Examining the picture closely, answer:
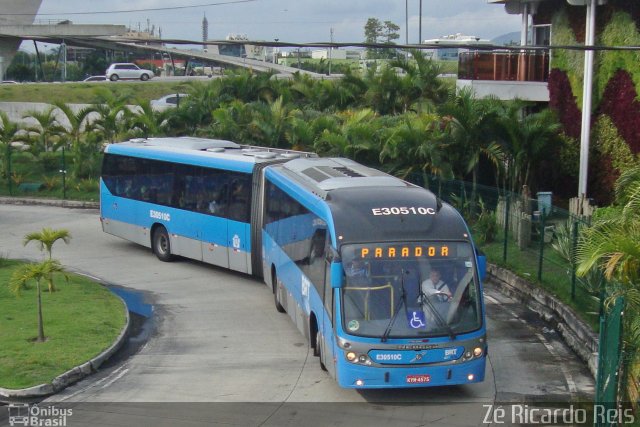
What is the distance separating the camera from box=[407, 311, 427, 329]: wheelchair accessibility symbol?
12.3 meters

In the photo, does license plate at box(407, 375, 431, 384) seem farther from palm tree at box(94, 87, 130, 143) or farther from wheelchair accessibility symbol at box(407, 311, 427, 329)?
palm tree at box(94, 87, 130, 143)

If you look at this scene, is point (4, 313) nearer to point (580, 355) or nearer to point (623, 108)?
point (580, 355)

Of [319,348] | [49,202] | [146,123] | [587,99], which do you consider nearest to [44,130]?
[49,202]

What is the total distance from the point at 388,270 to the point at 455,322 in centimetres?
114

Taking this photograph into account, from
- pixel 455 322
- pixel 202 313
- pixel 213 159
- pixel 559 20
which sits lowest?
pixel 202 313

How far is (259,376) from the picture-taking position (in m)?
14.0

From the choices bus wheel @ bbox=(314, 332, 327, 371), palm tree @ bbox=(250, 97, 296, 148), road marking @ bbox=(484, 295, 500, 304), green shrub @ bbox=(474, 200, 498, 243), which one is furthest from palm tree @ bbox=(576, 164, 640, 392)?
palm tree @ bbox=(250, 97, 296, 148)

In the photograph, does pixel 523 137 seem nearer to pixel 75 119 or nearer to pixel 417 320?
pixel 417 320

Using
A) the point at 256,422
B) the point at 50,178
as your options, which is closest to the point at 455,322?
the point at 256,422

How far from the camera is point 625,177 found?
1505 cm

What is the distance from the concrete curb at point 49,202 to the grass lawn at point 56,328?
11.4 metres

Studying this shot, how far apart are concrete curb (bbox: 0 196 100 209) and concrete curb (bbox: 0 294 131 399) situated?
16981mm

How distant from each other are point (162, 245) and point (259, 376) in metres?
9.65

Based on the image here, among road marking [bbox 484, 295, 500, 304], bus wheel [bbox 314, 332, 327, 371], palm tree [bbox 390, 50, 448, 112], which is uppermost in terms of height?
palm tree [bbox 390, 50, 448, 112]
